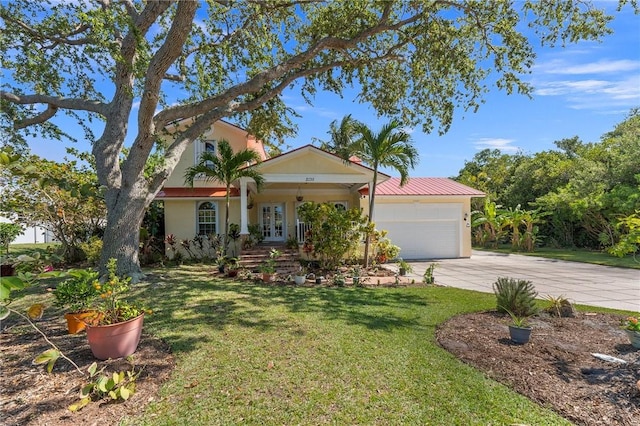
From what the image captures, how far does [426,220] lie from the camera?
18.0 m

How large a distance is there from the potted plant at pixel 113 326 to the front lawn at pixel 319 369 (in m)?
0.72

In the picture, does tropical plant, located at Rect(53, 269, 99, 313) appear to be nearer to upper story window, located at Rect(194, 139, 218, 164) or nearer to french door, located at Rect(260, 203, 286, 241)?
french door, located at Rect(260, 203, 286, 241)

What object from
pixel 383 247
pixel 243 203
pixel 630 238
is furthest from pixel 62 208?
pixel 630 238

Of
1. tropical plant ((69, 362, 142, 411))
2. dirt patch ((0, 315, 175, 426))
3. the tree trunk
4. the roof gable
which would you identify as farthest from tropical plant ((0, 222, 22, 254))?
tropical plant ((69, 362, 142, 411))

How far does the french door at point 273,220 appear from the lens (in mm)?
18141

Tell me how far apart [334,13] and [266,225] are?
35.7 feet

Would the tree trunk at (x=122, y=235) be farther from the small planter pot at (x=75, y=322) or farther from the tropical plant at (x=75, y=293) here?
the tropical plant at (x=75, y=293)

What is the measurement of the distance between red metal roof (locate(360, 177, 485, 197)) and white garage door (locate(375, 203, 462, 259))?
689mm

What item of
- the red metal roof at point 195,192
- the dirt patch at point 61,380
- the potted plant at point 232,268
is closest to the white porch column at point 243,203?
the potted plant at point 232,268

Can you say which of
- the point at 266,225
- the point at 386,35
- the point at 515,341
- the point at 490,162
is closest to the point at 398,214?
the point at 266,225

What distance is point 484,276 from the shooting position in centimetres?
1231

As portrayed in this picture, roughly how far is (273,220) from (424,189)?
8.72m

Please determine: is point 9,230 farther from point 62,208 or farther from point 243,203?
point 243,203

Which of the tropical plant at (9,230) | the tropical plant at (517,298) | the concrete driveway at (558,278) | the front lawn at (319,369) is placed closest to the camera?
the front lawn at (319,369)
